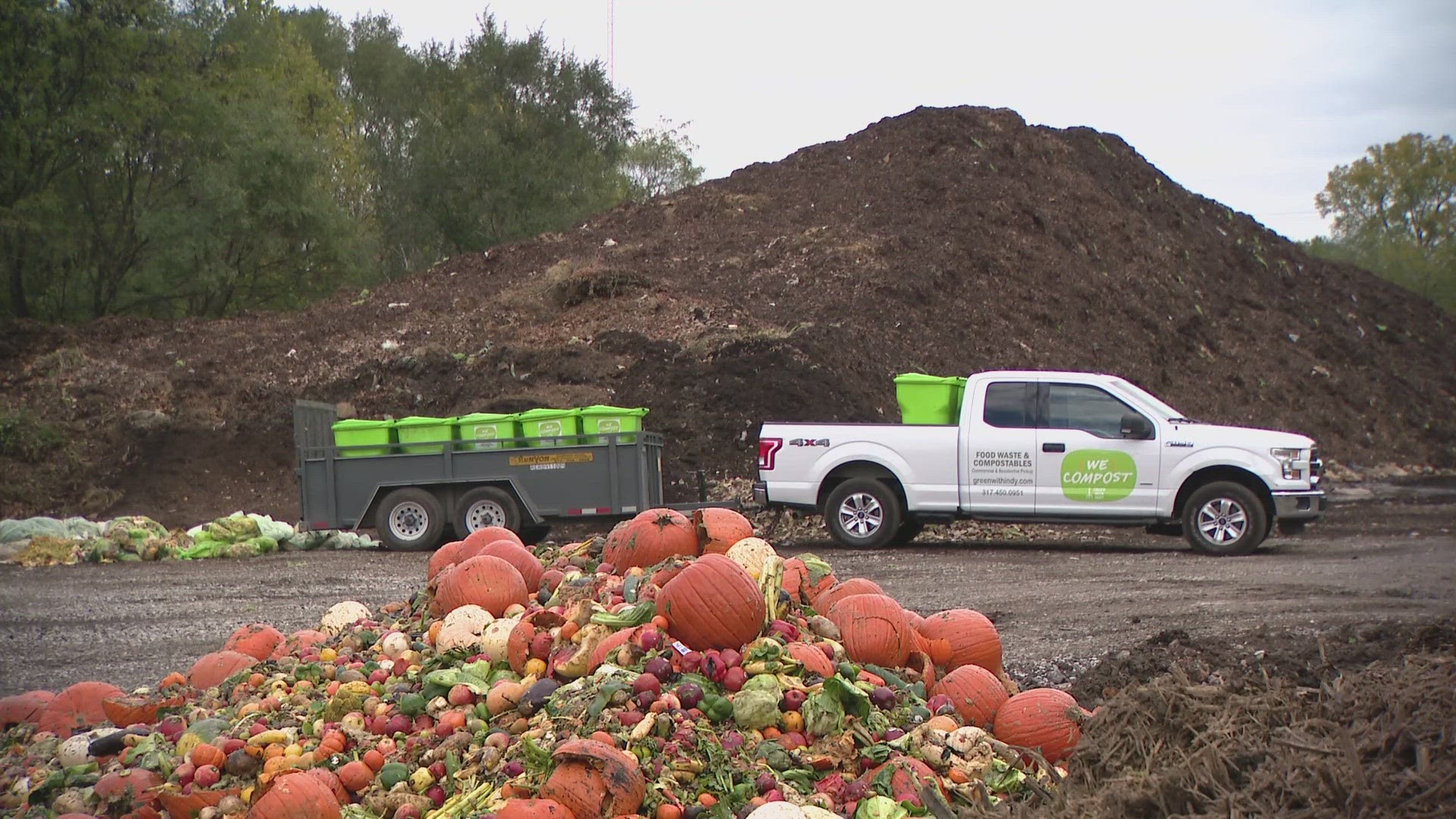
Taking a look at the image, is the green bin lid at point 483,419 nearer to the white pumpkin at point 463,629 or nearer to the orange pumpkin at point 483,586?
the orange pumpkin at point 483,586

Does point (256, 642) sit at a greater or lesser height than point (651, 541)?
lesser

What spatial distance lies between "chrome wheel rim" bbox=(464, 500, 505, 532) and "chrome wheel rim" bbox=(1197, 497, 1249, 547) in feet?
28.6

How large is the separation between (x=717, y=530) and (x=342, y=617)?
2.00 metres

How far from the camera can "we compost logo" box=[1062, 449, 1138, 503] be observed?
14469 millimetres

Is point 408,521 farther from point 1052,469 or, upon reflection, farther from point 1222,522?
point 1222,522

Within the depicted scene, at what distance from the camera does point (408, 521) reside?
16578 millimetres

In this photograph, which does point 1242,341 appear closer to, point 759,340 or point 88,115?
point 759,340

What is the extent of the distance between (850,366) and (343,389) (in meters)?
10.1

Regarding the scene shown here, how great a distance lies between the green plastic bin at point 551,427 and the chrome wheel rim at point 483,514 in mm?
944

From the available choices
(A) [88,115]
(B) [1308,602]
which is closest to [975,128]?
(A) [88,115]

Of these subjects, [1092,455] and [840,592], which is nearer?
[840,592]

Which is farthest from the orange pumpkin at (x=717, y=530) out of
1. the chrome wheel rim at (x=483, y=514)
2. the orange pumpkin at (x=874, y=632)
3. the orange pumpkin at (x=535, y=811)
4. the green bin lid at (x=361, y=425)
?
the green bin lid at (x=361, y=425)

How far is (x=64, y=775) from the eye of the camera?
4734mm

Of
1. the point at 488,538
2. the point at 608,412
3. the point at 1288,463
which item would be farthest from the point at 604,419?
the point at 488,538
